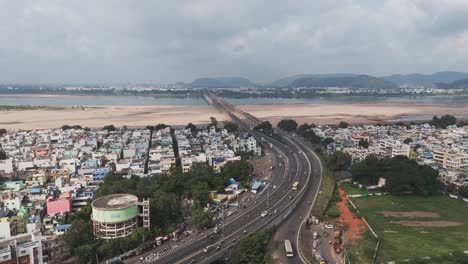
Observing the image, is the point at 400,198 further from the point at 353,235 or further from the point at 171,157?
the point at 171,157

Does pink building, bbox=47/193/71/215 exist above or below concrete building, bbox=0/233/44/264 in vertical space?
below

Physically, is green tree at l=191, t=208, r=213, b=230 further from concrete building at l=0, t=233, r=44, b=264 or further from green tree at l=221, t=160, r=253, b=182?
green tree at l=221, t=160, r=253, b=182

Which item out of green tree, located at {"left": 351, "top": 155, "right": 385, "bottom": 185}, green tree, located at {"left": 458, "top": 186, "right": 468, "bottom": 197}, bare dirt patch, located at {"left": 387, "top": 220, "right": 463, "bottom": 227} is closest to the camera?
bare dirt patch, located at {"left": 387, "top": 220, "right": 463, "bottom": 227}

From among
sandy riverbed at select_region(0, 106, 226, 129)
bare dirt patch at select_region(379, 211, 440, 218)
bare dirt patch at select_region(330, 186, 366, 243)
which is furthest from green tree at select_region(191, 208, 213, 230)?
sandy riverbed at select_region(0, 106, 226, 129)

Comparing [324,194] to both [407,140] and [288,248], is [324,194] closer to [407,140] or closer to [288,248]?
[288,248]

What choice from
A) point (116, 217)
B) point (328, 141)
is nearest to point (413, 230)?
point (116, 217)

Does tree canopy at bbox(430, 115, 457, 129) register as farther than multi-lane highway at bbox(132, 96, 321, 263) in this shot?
Yes

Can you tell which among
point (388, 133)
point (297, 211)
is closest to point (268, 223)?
point (297, 211)
